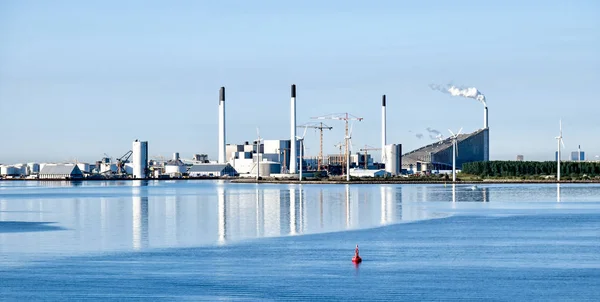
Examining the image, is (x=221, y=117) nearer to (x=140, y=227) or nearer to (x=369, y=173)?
(x=369, y=173)

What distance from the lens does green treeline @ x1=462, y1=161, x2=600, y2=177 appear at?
152500 millimetres

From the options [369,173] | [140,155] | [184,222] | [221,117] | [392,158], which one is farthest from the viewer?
[140,155]

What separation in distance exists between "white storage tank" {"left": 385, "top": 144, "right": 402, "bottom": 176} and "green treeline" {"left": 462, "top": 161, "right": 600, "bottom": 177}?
25.7m

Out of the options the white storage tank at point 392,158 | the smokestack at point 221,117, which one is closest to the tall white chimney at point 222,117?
the smokestack at point 221,117

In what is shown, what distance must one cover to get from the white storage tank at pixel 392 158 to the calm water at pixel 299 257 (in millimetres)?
128389

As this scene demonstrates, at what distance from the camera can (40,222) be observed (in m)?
46.4

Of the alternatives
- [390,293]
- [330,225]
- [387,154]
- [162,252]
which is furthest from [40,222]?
[387,154]

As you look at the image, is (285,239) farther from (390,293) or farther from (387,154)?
(387,154)

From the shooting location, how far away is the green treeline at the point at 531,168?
15250 centimetres

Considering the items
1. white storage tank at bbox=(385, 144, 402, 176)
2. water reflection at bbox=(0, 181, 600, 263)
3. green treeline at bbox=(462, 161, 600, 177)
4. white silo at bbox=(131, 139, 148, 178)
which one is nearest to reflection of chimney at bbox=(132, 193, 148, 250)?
water reflection at bbox=(0, 181, 600, 263)

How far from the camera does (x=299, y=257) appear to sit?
29391 millimetres

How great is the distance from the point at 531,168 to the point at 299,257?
131415 millimetres

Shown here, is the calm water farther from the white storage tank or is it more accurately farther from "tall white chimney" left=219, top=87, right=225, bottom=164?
the white storage tank

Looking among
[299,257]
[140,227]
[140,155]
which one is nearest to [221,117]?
[140,155]
